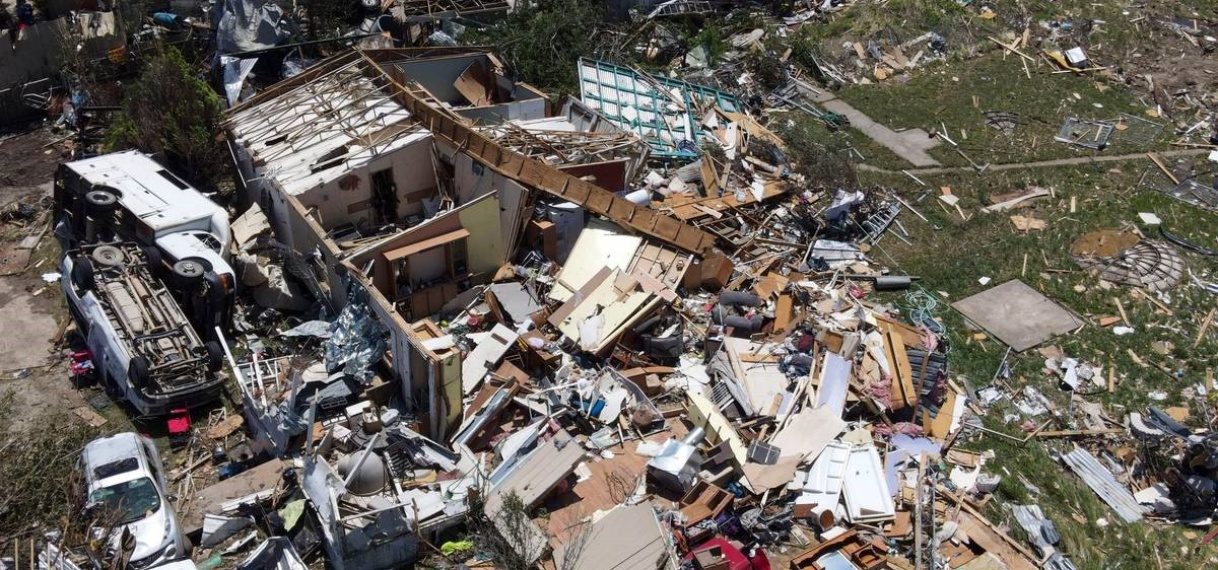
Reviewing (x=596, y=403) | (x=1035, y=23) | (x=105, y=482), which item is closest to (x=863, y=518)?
(x=596, y=403)

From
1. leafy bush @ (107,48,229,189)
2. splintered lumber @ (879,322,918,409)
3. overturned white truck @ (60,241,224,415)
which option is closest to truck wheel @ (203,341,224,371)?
overturned white truck @ (60,241,224,415)

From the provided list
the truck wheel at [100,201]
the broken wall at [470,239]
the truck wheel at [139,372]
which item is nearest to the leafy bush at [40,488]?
the truck wheel at [139,372]

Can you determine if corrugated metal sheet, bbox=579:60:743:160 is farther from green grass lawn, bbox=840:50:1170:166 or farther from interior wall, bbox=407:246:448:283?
interior wall, bbox=407:246:448:283

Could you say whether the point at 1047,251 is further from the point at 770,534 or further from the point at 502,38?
the point at 502,38

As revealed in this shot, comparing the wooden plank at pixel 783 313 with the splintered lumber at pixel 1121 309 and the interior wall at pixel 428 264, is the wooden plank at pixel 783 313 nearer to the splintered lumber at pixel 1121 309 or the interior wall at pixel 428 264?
the interior wall at pixel 428 264

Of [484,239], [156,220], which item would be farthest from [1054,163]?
[156,220]
